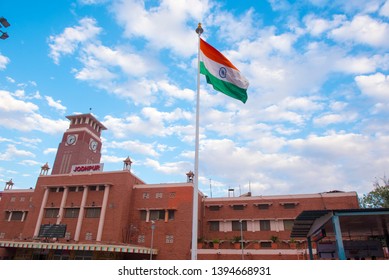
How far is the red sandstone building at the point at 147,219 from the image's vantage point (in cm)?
4034

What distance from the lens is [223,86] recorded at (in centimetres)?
1547

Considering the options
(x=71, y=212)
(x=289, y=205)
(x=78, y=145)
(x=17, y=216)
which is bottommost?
(x=71, y=212)

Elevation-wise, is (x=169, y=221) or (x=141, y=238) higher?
(x=169, y=221)

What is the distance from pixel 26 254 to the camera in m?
44.2

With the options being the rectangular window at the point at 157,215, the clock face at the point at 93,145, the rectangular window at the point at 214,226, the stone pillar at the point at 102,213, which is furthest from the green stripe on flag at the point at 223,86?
the clock face at the point at 93,145

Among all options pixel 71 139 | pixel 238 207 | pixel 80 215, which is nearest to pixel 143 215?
pixel 80 215

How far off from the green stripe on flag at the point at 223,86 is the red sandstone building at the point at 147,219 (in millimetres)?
28848

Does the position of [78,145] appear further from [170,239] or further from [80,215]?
[170,239]

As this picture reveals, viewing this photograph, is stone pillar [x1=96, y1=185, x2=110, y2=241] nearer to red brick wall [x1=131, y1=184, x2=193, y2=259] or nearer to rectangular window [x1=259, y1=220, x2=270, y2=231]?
red brick wall [x1=131, y1=184, x2=193, y2=259]

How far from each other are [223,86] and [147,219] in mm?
33756

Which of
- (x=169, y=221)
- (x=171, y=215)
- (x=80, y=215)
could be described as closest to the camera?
(x=169, y=221)

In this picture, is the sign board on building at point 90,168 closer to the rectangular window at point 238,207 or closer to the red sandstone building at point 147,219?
the red sandstone building at point 147,219

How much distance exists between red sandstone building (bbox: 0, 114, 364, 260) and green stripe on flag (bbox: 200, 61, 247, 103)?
2885cm

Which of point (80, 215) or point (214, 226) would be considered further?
point (214, 226)
